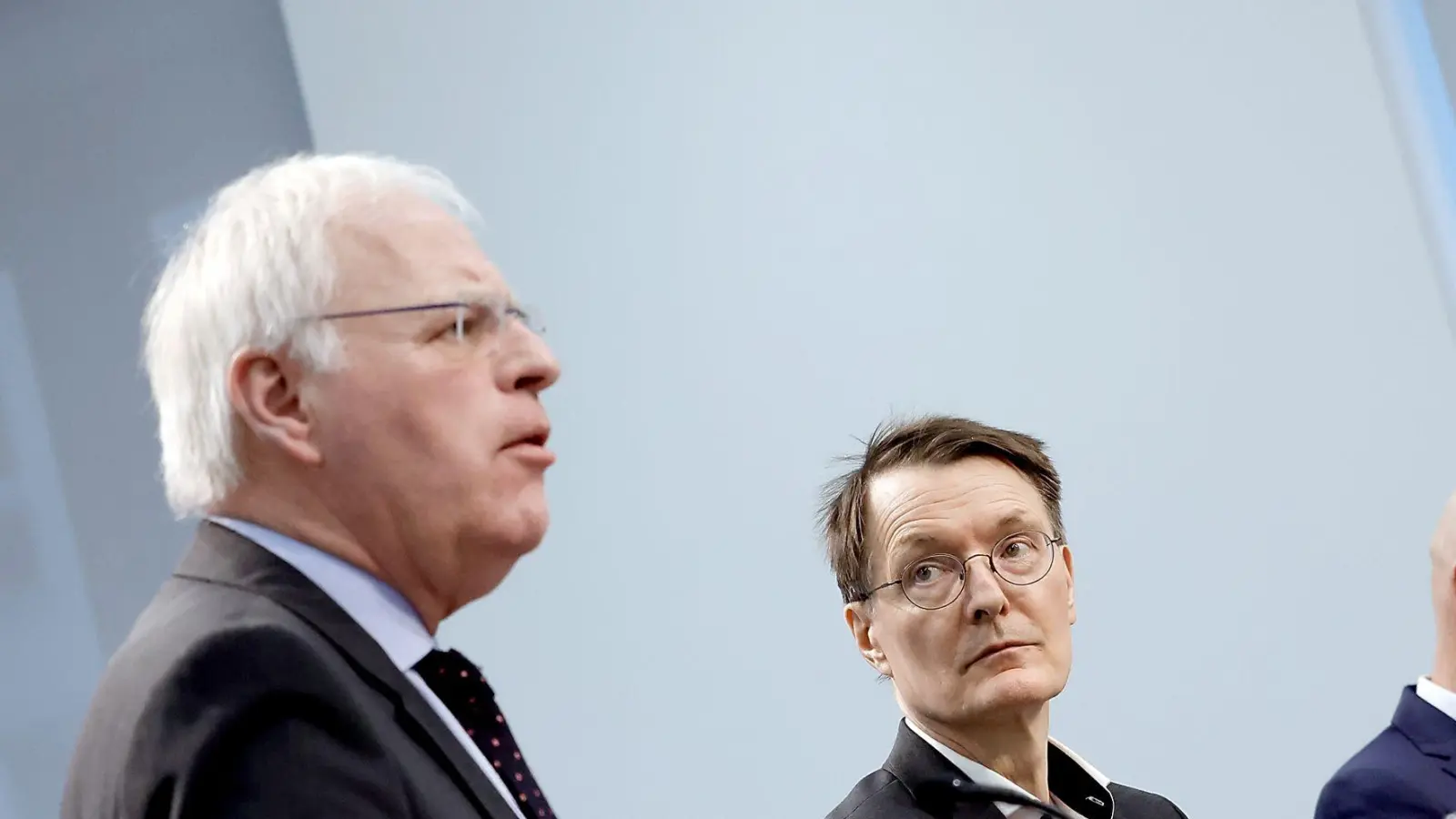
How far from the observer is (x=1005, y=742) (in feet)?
6.73

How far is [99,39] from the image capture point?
3494mm

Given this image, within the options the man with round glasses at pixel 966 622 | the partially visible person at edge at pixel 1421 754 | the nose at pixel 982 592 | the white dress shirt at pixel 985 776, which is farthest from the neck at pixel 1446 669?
the nose at pixel 982 592

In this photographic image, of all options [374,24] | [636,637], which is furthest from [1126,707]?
[374,24]

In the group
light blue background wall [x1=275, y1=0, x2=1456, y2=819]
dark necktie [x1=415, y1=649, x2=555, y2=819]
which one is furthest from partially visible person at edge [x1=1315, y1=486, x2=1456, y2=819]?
dark necktie [x1=415, y1=649, x2=555, y2=819]

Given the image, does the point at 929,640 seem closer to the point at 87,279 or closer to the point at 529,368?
the point at 529,368

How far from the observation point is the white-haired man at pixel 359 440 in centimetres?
121

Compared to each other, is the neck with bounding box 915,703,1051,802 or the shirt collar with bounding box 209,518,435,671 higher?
the shirt collar with bounding box 209,518,435,671

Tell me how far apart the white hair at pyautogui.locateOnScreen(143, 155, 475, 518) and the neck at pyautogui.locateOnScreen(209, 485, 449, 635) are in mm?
22

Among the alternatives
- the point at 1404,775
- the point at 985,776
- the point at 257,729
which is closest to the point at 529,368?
the point at 257,729

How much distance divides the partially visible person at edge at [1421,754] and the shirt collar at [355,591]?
51.3 inches

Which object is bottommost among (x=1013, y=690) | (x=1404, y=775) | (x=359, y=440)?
(x=1404, y=775)

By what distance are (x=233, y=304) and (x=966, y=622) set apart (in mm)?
1067

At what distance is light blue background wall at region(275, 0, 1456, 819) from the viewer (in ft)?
10.3

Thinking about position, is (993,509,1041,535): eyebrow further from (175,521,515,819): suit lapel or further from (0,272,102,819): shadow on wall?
(0,272,102,819): shadow on wall
